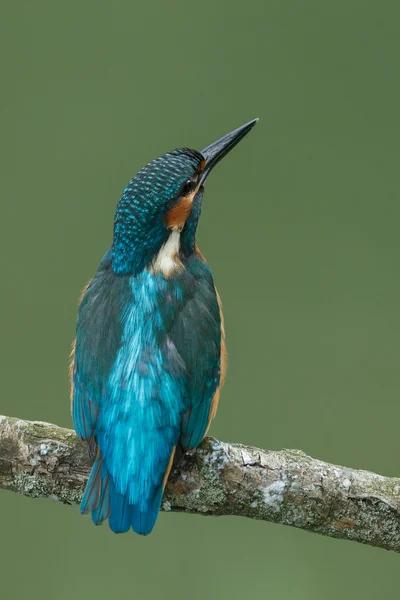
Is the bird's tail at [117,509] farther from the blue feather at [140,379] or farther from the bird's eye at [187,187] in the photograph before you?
the bird's eye at [187,187]

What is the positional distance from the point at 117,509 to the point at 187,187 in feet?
2.38

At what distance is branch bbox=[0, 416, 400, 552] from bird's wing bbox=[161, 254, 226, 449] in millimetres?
79

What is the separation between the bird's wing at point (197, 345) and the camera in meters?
1.77

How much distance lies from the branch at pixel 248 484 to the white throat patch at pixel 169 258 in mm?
381

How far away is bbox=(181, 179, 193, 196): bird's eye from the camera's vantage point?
195 centimetres

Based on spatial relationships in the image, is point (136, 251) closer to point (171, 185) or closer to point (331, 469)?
point (171, 185)

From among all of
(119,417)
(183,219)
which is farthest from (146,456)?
(183,219)

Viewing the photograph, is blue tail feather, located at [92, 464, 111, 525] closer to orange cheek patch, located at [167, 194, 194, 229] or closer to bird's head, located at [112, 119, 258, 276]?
bird's head, located at [112, 119, 258, 276]

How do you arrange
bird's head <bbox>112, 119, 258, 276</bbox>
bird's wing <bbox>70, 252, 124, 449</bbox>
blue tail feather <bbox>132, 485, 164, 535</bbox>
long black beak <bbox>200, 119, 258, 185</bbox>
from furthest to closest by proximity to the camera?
long black beak <bbox>200, 119, 258, 185</bbox>
bird's head <bbox>112, 119, 258, 276</bbox>
bird's wing <bbox>70, 252, 124, 449</bbox>
blue tail feather <bbox>132, 485, 164, 535</bbox>

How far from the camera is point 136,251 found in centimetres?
192

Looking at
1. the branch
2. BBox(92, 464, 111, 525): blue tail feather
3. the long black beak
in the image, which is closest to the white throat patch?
the long black beak

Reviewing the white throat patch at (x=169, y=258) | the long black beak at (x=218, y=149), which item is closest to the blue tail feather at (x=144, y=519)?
the white throat patch at (x=169, y=258)

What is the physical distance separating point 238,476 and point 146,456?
21 cm

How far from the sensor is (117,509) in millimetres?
1661
